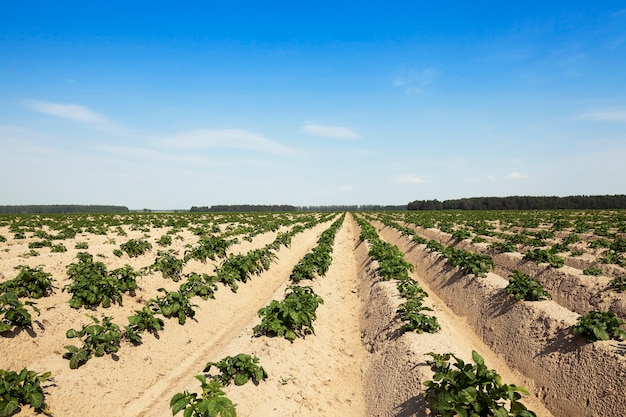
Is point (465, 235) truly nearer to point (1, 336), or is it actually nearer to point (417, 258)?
point (417, 258)

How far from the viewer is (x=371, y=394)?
7.08 metres

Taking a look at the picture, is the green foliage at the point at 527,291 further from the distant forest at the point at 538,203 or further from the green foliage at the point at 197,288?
the distant forest at the point at 538,203

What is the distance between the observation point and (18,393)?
5.33 meters

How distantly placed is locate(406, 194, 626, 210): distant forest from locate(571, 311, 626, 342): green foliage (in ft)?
423

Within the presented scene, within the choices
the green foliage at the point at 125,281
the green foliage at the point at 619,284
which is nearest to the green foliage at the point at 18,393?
the green foliage at the point at 125,281

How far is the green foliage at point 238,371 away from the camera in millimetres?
6402

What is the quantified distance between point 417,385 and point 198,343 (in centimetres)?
669

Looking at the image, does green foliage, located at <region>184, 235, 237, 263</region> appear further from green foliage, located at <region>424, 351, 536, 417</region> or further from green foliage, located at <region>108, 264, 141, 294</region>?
green foliage, located at <region>424, 351, 536, 417</region>

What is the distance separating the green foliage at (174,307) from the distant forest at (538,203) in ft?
441

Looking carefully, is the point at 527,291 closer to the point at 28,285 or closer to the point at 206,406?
the point at 206,406

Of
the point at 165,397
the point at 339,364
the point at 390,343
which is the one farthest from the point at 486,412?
the point at 165,397

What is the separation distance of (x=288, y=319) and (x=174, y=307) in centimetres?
382


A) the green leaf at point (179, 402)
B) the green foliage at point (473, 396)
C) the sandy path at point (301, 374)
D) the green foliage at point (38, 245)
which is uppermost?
the green foliage at point (38, 245)

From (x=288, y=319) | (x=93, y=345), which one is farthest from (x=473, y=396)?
(x=93, y=345)
